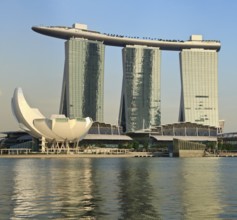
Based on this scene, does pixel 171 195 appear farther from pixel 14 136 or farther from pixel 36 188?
pixel 14 136

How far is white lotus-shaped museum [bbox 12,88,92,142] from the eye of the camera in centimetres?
15062

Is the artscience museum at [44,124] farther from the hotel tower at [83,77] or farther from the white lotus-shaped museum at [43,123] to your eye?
the hotel tower at [83,77]

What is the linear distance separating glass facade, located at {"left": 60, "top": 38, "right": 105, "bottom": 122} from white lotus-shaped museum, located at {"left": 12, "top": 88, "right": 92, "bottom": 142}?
37378 millimetres

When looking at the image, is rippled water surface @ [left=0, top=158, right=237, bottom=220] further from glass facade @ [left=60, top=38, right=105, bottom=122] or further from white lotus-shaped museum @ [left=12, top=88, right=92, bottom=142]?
glass facade @ [left=60, top=38, right=105, bottom=122]

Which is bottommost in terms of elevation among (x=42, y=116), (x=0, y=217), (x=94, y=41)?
(x=0, y=217)

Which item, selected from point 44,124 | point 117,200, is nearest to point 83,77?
point 44,124

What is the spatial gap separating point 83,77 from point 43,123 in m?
47.1

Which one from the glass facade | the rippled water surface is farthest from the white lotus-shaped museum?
the rippled water surface

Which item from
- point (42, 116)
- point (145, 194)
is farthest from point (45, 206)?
point (42, 116)

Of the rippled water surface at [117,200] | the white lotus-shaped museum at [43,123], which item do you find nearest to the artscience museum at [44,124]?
the white lotus-shaped museum at [43,123]

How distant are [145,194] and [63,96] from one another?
16788 centimetres

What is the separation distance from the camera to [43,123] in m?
152

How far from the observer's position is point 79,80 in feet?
636

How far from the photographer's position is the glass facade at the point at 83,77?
193500 millimetres
